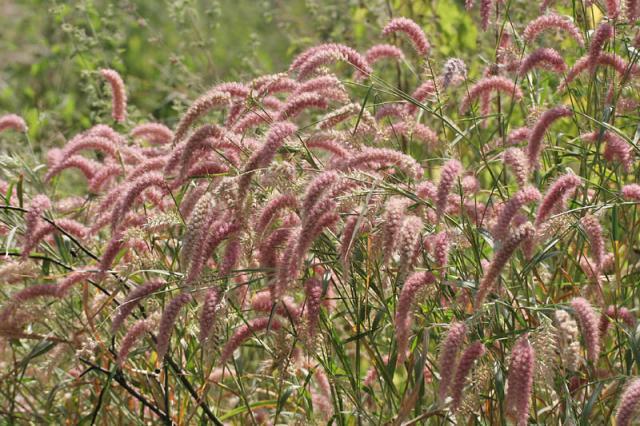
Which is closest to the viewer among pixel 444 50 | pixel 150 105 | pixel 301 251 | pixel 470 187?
pixel 301 251

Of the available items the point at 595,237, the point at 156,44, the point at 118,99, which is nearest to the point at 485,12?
the point at 595,237

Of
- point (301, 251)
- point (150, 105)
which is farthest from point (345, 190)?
point (150, 105)

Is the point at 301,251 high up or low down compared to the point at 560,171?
down

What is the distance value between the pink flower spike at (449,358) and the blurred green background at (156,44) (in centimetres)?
254

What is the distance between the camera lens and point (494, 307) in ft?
9.88

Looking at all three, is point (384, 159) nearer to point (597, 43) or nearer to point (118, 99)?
point (597, 43)

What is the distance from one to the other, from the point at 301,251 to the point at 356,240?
0.58 m

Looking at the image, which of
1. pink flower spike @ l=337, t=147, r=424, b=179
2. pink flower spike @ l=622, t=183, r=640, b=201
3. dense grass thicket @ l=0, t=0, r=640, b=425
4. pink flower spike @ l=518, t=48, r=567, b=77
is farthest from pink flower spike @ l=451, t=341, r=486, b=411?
pink flower spike @ l=518, t=48, r=567, b=77

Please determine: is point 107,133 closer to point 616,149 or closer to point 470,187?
point 470,187

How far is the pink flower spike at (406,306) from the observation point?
2508mm

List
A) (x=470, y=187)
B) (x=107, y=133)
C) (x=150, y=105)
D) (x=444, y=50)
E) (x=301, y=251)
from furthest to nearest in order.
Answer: (x=150, y=105) < (x=444, y=50) < (x=107, y=133) < (x=470, y=187) < (x=301, y=251)

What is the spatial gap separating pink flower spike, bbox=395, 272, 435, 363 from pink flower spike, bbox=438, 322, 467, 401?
95 millimetres

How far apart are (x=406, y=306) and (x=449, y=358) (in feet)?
0.56

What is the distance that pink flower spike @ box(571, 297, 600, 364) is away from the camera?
2.49 metres
